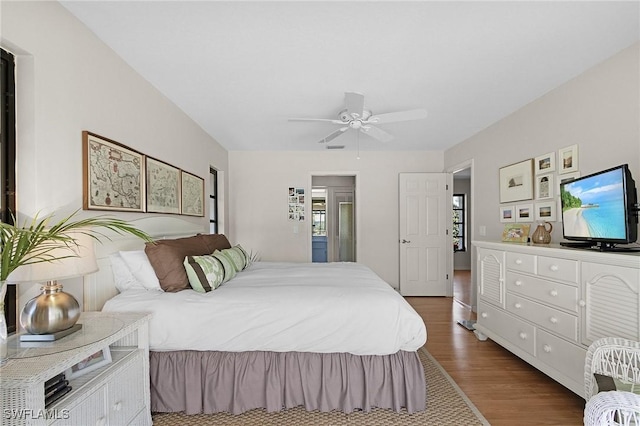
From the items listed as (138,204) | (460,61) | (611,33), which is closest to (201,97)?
(138,204)

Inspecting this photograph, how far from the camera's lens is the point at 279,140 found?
442 centimetres

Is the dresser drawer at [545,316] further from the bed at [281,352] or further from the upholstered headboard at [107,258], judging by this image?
the upholstered headboard at [107,258]

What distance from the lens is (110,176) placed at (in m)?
2.09

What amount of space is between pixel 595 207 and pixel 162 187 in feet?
11.2

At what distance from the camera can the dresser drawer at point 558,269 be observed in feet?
6.51

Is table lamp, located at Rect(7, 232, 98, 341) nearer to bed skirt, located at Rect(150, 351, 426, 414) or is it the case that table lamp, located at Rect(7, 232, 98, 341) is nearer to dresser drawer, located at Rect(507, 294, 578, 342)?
bed skirt, located at Rect(150, 351, 426, 414)

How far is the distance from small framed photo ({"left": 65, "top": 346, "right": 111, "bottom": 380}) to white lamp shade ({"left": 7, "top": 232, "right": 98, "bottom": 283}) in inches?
15.8

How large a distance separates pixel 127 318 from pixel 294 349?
0.96 meters

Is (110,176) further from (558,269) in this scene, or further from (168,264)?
(558,269)

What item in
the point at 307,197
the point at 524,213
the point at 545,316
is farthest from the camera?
the point at 307,197

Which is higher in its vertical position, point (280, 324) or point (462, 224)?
point (462, 224)

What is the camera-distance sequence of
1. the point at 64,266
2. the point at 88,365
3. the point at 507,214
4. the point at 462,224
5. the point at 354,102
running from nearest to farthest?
the point at 64,266 < the point at 88,365 < the point at 354,102 < the point at 507,214 < the point at 462,224

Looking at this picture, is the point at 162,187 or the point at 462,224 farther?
the point at 462,224

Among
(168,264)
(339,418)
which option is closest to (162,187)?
(168,264)
